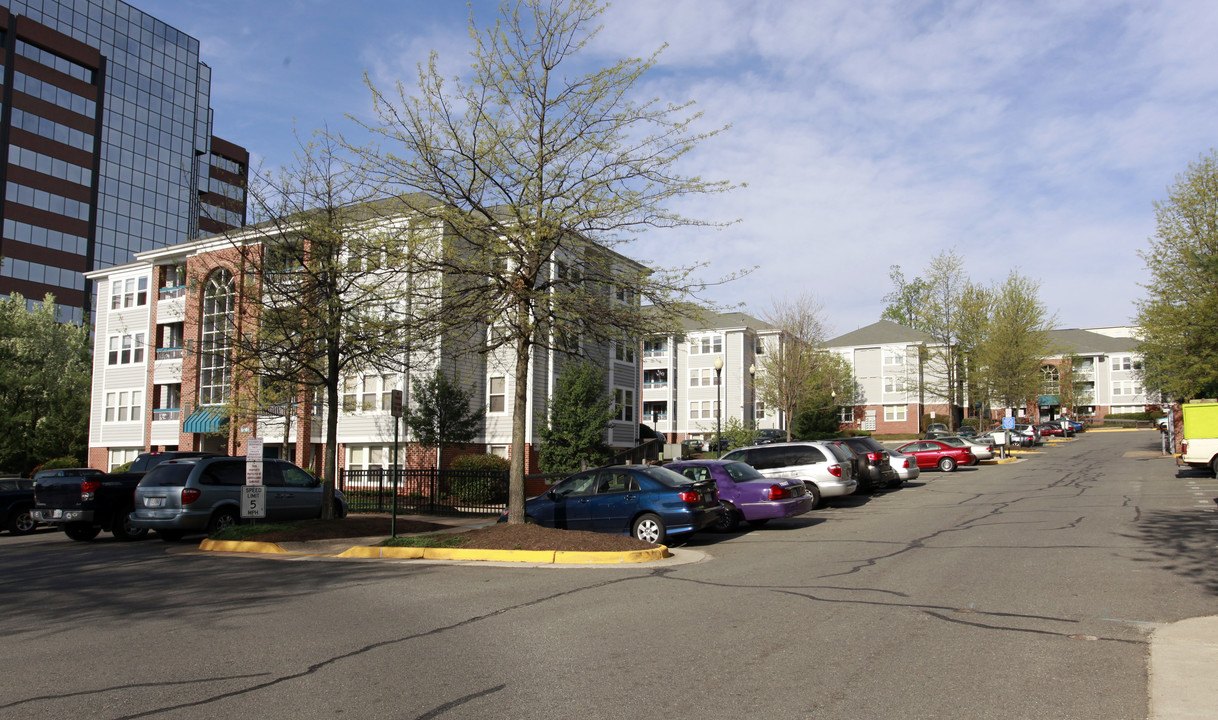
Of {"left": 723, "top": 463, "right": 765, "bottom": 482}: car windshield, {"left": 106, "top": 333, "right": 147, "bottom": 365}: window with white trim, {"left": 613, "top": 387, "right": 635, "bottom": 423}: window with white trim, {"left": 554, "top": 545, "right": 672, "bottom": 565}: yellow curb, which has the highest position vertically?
{"left": 106, "top": 333, "right": 147, "bottom": 365}: window with white trim

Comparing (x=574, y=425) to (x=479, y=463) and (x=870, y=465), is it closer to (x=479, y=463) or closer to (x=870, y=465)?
(x=479, y=463)

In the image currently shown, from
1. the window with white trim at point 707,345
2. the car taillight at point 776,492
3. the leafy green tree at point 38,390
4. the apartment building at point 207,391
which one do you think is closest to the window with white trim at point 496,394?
the apartment building at point 207,391

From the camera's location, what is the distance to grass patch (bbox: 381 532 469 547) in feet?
47.6

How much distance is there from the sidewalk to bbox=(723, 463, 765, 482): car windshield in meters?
9.97

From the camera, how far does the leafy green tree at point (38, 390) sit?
43375 mm

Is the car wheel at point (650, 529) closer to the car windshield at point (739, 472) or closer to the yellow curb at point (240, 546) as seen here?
the car windshield at point (739, 472)

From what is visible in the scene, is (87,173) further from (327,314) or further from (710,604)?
(710,604)

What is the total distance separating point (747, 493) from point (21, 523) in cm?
1838

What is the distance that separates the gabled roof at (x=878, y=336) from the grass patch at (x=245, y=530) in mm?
62736

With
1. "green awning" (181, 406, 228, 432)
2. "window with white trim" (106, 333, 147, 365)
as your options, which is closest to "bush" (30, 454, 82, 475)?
"window with white trim" (106, 333, 147, 365)

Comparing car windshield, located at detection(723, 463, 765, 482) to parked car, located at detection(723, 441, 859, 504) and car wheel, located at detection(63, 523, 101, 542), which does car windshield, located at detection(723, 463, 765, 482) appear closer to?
parked car, located at detection(723, 441, 859, 504)

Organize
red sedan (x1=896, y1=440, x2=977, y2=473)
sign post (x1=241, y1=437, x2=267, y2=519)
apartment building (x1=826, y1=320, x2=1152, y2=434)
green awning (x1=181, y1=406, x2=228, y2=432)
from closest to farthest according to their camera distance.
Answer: sign post (x1=241, y1=437, x2=267, y2=519)
red sedan (x1=896, y1=440, x2=977, y2=473)
green awning (x1=181, y1=406, x2=228, y2=432)
apartment building (x1=826, y1=320, x2=1152, y2=434)

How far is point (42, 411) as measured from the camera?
153ft

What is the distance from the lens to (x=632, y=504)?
14.9 meters
